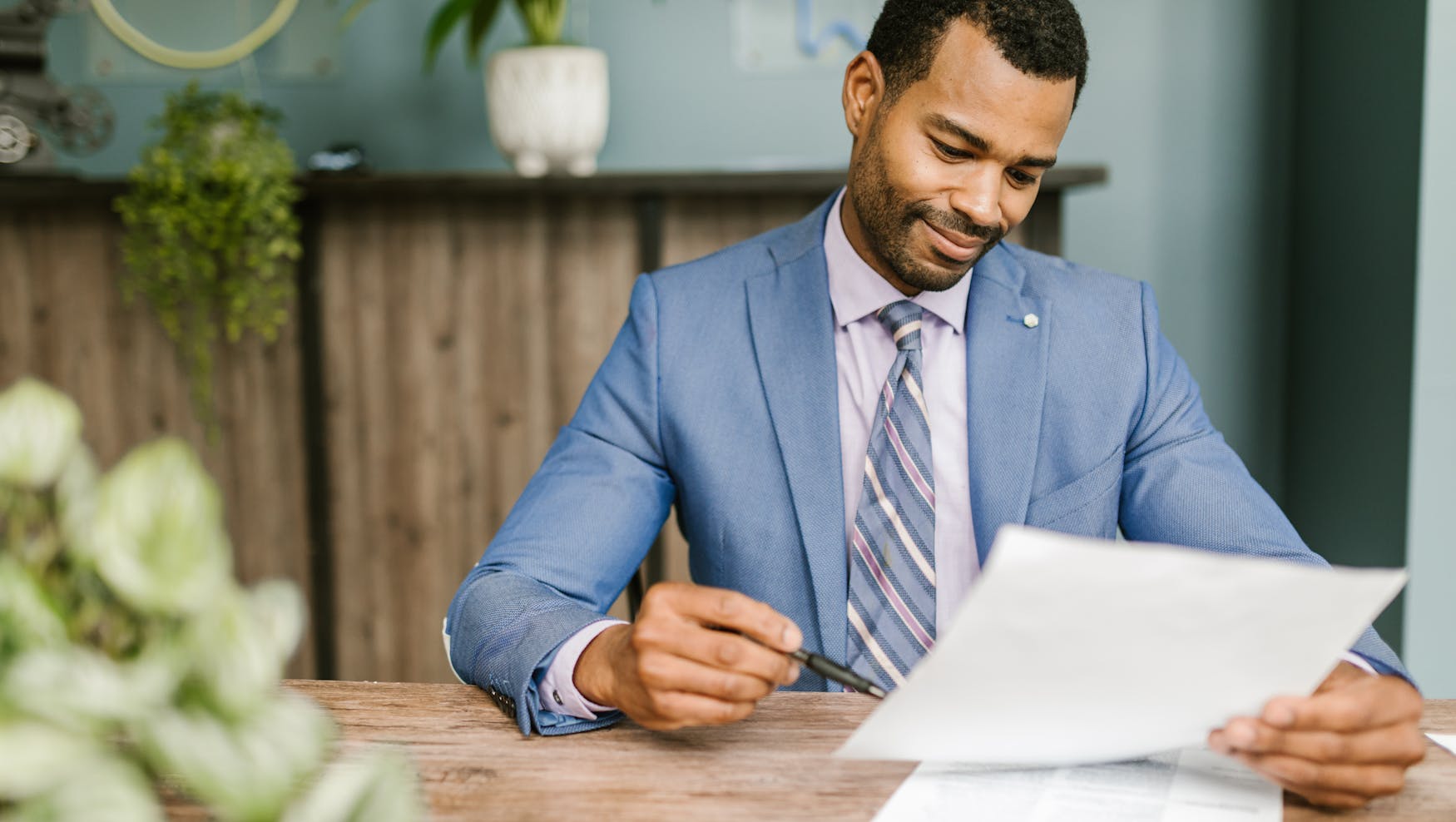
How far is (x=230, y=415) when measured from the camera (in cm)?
239

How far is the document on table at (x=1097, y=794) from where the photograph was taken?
722mm

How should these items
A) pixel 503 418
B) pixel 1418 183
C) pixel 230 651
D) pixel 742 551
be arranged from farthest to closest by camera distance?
pixel 503 418 < pixel 1418 183 < pixel 742 551 < pixel 230 651

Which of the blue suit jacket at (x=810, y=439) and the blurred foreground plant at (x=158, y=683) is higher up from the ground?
the blurred foreground plant at (x=158, y=683)

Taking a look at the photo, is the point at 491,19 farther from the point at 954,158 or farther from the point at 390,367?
the point at 954,158

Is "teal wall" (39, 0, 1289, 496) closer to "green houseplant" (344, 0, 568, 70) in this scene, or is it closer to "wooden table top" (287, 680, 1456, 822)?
"green houseplant" (344, 0, 568, 70)

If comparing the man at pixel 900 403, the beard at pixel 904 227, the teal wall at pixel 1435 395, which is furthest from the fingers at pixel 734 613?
the teal wall at pixel 1435 395

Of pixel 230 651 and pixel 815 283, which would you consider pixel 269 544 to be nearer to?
pixel 815 283

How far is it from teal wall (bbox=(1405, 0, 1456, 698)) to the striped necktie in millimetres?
1246

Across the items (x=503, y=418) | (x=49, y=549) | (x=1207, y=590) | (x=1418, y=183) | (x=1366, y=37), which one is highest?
(x=1366, y=37)

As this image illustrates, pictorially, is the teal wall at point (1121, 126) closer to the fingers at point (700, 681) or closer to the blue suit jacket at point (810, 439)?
the blue suit jacket at point (810, 439)

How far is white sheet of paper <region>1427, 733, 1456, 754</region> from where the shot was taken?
84 centimetres

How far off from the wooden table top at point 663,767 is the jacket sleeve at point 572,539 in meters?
0.05

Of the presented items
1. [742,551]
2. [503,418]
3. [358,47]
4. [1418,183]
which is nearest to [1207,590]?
[742,551]

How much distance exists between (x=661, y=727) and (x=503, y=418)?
162 cm
